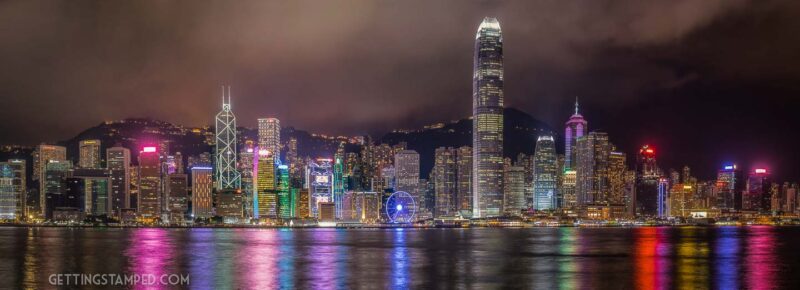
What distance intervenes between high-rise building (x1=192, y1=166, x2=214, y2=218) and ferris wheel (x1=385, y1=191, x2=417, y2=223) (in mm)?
40086

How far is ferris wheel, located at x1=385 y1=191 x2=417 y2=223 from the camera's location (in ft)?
600

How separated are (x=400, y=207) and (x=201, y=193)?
44.9 meters

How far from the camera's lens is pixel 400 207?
184 meters

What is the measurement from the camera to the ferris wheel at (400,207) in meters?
183

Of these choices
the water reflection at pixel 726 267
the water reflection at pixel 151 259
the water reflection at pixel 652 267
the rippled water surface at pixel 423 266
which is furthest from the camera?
the water reflection at pixel 151 259

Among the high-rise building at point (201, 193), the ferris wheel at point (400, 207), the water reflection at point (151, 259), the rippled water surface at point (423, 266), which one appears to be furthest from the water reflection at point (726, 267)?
the high-rise building at point (201, 193)

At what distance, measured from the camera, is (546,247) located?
82.6m

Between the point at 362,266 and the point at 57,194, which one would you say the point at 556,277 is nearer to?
the point at 362,266

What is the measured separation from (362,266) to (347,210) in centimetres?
12485

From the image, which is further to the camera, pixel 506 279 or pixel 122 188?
pixel 122 188

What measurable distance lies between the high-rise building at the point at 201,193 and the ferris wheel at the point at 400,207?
40086 millimetres

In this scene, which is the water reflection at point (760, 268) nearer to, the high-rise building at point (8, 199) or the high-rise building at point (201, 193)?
the high-rise building at point (201, 193)

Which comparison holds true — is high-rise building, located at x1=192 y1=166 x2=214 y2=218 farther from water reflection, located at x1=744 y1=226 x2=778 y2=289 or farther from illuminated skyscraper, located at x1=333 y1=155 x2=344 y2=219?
water reflection, located at x1=744 y1=226 x2=778 y2=289

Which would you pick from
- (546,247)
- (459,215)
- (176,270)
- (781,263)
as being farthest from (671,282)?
(459,215)
